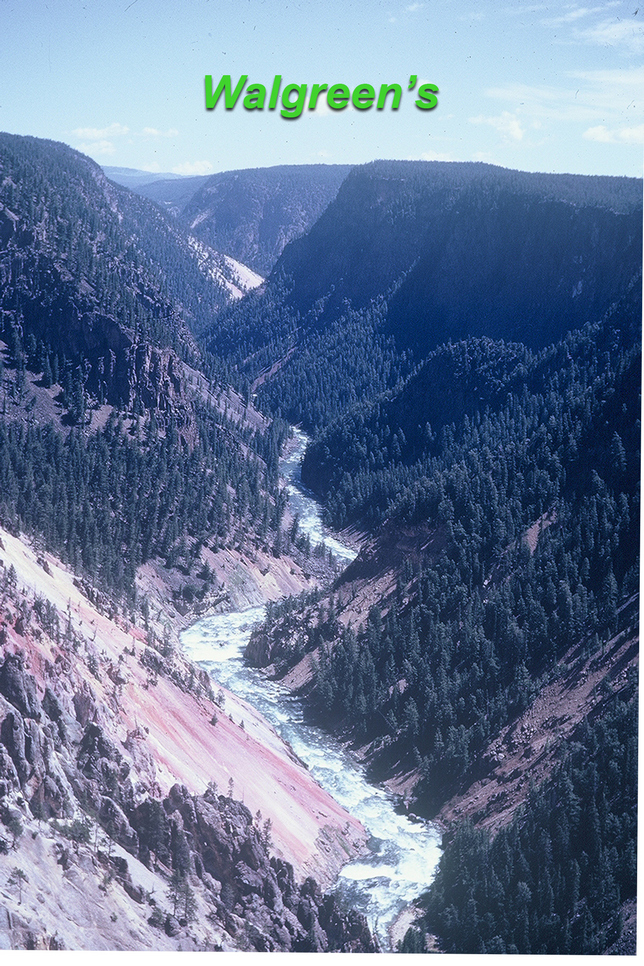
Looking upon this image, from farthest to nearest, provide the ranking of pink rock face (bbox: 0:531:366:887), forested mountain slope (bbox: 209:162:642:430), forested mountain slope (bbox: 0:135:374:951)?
forested mountain slope (bbox: 209:162:642:430) → pink rock face (bbox: 0:531:366:887) → forested mountain slope (bbox: 0:135:374:951)

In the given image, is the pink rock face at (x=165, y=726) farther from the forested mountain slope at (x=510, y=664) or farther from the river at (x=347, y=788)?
the forested mountain slope at (x=510, y=664)

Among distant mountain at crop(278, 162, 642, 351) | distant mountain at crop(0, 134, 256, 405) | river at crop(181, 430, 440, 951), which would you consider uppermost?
distant mountain at crop(278, 162, 642, 351)

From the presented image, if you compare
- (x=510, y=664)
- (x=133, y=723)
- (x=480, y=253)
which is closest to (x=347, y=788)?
(x=510, y=664)

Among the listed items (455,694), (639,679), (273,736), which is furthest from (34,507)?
(639,679)

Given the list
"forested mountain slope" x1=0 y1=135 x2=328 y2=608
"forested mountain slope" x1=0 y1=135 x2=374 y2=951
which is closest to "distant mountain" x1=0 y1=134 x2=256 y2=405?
"forested mountain slope" x1=0 y1=135 x2=328 y2=608

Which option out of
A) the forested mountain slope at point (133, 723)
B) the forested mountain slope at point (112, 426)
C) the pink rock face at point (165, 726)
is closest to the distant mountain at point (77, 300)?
the forested mountain slope at point (112, 426)

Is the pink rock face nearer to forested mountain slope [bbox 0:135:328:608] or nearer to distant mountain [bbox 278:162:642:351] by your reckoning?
forested mountain slope [bbox 0:135:328:608]

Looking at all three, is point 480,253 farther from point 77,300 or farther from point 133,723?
point 133,723
